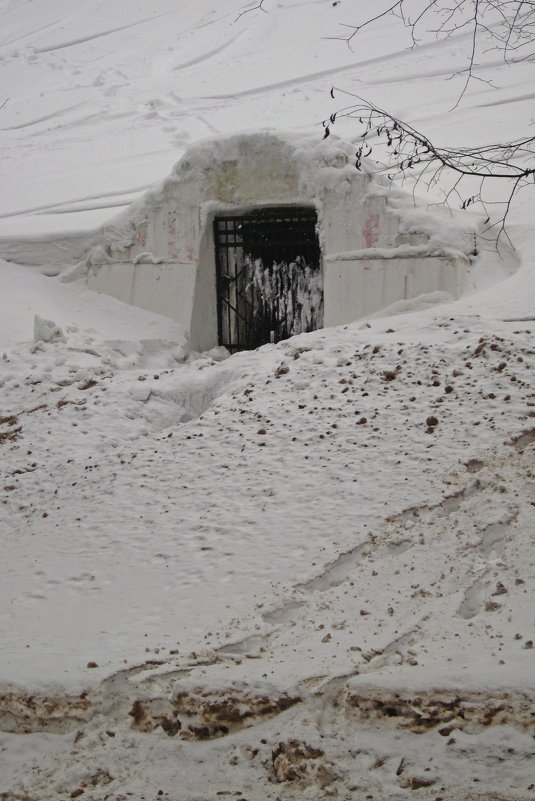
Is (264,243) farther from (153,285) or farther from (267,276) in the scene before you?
(153,285)

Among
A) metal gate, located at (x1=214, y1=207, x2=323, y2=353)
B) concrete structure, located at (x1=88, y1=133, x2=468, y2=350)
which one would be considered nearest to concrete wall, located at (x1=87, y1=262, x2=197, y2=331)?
concrete structure, located at (x1=88, y1=133, x2=468, y2=350)

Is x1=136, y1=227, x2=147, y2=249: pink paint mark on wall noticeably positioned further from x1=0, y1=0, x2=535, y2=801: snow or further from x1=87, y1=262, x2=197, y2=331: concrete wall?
x1=0, y1=0, x2=535, y2=801: snow

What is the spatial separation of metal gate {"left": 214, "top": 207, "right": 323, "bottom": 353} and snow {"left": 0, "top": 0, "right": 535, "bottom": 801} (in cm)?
85

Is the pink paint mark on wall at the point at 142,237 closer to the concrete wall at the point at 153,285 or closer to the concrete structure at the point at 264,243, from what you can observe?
the concrete structure at the point at 264,243

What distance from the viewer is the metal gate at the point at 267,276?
10.6 metres

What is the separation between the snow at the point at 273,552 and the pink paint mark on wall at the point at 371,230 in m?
0.35

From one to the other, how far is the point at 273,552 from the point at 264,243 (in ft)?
21.3

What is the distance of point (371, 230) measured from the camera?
31.6ft

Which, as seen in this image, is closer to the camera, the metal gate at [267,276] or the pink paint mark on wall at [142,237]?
the metal gate at [267,276]

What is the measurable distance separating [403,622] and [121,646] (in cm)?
132

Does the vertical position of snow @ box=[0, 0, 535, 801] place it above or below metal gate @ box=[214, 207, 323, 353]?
below

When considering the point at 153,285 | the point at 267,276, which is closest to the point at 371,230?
the point at 267,276

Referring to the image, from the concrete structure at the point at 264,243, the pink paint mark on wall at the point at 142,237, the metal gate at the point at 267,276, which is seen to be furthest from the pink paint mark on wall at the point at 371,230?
the pink paint mark on wall at the point at 142,237

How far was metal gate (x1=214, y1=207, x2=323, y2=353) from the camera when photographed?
34.9ft
